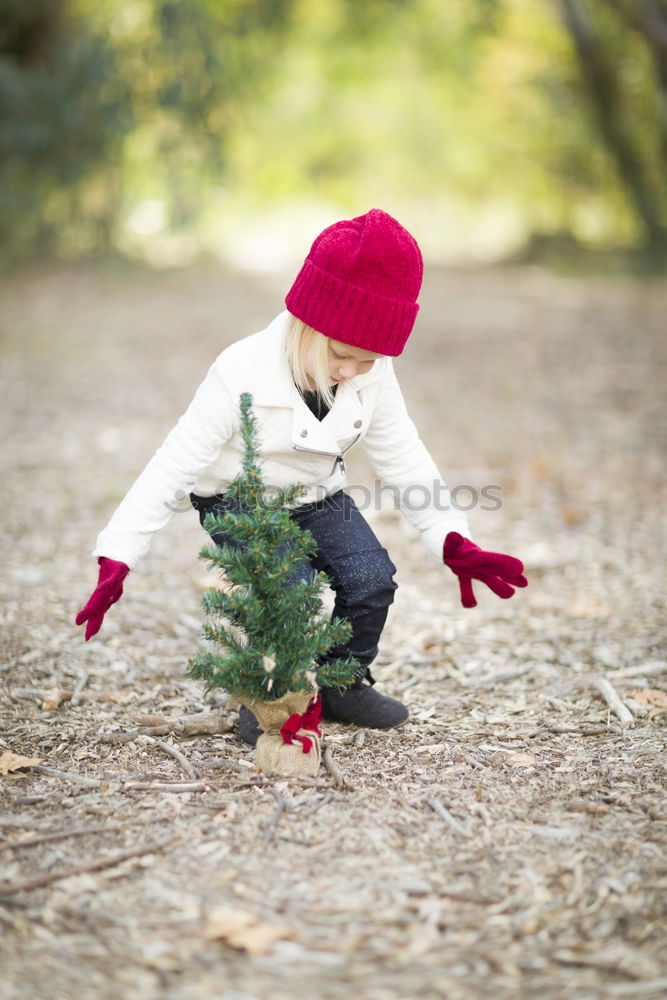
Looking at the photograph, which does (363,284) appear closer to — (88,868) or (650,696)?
(88,868)

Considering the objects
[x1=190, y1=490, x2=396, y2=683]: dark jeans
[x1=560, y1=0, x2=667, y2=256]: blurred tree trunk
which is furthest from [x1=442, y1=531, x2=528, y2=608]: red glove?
[x1=560, y1=0, x2=667, y2=256]: blurred tree trunk

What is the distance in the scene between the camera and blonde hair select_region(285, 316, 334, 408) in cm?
255

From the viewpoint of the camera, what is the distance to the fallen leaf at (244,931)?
187 centimetres

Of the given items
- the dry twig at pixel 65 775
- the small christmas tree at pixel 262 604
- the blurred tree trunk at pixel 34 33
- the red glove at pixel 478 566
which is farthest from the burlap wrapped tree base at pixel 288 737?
the blurred tree trunk at pixel 34 33

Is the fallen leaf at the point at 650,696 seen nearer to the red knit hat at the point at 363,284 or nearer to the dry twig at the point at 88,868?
the red knit hat at the point at 363,284

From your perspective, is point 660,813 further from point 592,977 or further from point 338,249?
point 338,249

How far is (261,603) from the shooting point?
240 cm

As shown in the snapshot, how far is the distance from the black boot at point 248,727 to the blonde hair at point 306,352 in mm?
937

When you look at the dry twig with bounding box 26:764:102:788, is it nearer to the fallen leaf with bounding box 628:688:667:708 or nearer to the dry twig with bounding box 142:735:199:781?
the dry twig with bounding box 142:735:199:781

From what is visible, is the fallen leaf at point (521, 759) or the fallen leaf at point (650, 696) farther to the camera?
the fallen leaf at point (650, 696)

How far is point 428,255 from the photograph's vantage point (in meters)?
17.0

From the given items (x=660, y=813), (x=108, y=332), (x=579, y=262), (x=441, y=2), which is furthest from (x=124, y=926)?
(x=441, y=2)

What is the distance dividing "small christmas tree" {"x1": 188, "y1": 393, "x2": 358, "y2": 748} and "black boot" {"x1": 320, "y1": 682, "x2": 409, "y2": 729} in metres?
0.35

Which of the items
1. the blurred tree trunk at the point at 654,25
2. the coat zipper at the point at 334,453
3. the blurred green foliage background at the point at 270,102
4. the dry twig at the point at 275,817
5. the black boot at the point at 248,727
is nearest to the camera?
the dry twig at the point at 275,817
